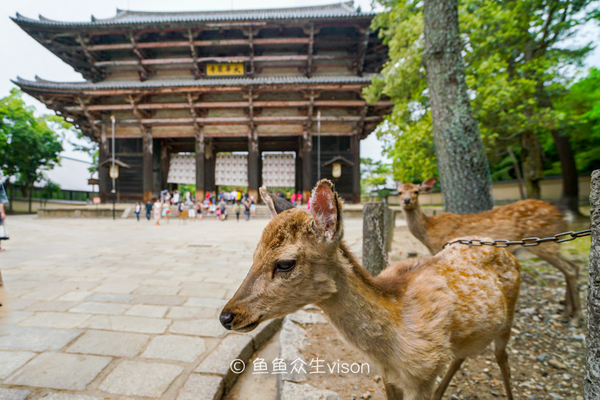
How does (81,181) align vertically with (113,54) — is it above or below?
below

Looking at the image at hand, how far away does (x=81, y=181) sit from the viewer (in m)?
36.7

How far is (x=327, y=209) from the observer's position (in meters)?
1.29

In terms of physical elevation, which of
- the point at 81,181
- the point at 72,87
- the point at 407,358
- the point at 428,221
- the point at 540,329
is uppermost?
the point at 72,87

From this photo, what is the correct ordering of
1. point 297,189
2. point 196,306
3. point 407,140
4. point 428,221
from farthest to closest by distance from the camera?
point 297,189, point 407,140, point 428,221, point 196,306

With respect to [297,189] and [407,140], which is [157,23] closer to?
[297,189]

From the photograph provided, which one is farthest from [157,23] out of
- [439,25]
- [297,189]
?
[439,25]

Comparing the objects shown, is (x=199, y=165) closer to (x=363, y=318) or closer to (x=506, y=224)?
(x=506, y=224)

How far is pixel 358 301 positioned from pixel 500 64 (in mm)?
9134

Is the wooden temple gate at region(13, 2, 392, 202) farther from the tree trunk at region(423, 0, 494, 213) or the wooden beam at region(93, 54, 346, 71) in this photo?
the tree trunk at region(423, 0, 494, 213)

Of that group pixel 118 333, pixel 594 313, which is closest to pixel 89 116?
pixel 118 333

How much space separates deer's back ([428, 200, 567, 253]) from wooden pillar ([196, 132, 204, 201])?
16.1 metres

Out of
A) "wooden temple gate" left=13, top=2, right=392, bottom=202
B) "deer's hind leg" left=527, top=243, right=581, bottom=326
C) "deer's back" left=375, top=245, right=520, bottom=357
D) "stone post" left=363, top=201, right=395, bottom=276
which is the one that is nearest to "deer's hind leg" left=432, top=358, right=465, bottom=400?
"deer's back" left=375, top=245, right=520, bottom=357

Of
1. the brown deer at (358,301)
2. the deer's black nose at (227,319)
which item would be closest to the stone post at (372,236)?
the brown deer at (358,301)

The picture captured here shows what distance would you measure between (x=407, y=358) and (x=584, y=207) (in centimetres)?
1407
